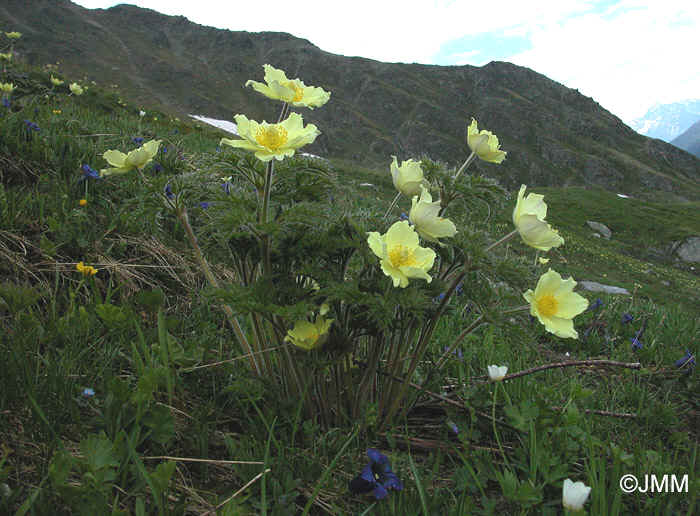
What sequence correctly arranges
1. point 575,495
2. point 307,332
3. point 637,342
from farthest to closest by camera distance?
point 637,342 → point 307,332 → point 575,495

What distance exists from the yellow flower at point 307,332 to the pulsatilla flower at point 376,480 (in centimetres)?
40

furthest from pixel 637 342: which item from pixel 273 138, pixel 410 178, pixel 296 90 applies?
pixel 273 138

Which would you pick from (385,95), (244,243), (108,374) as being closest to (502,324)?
(244,243)

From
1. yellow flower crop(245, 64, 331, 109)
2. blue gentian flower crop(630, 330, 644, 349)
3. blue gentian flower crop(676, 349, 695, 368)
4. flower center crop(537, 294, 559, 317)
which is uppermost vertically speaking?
yellow flower crop(245, 64, 331, 109)

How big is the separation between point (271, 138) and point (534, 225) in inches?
35.4

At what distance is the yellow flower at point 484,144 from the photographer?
1725 millimetres

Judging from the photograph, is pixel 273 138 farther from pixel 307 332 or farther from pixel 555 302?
pixel 555 302

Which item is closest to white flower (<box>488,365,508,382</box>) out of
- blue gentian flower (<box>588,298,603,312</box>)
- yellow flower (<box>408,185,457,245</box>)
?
yellow flower (<box>408,185,457,245</box>)

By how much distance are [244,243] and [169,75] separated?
345 feet

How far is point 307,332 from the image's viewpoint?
4.49ft

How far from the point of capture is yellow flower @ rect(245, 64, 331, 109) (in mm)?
1494

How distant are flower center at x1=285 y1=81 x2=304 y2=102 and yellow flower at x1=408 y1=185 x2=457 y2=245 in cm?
60

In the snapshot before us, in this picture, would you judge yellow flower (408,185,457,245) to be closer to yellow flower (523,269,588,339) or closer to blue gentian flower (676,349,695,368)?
yellow flower (523,269,588,339)

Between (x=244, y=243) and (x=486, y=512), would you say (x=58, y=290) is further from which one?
(x=486, y=512)
